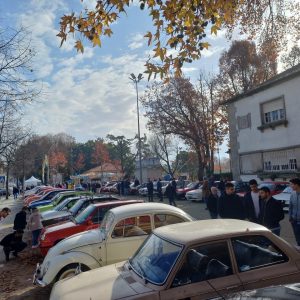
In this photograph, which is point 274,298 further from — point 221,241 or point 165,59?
point 165,59

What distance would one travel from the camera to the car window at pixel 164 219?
23.2 feet

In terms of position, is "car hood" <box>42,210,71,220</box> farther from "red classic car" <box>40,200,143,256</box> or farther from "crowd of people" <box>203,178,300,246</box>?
"crowd of people" <box>203,178,300,246</box>

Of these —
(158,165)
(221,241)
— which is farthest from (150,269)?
→ (158,165)

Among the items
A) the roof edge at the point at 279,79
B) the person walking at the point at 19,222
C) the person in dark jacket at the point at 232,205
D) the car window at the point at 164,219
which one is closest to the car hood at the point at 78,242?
the car window at the point at 164,219

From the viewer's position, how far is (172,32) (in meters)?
6.05

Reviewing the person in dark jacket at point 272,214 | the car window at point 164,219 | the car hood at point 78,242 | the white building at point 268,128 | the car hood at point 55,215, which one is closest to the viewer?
the car hood at point 78,242

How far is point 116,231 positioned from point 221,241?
10.1 feet

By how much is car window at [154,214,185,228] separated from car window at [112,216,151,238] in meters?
0.15

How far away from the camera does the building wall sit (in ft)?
74.7

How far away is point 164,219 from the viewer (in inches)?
280

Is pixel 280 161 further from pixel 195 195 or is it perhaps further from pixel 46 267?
pixel 46 267

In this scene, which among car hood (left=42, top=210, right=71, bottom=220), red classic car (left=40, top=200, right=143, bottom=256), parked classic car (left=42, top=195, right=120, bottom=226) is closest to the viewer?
red classic car (left=40, top=200, right=143, bottom=256)

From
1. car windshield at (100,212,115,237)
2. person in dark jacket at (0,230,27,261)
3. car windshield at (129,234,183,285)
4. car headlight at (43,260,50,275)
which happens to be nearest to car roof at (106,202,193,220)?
car windshield at (100,212,115,237)

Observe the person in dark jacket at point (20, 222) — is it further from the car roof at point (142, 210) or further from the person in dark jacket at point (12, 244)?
the car roof at point (142, 210)
